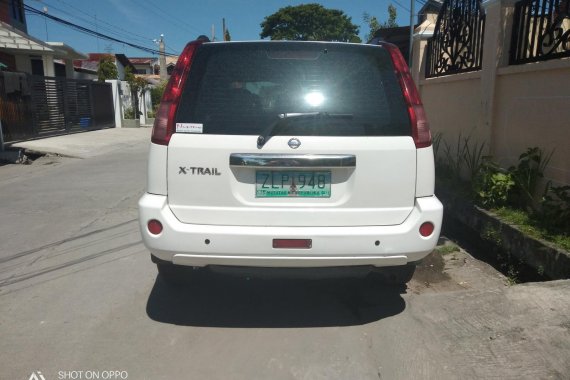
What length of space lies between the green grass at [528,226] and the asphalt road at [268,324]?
1.54ft

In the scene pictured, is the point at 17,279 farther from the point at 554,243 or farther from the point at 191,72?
the point at 554,243

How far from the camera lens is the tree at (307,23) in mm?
57812

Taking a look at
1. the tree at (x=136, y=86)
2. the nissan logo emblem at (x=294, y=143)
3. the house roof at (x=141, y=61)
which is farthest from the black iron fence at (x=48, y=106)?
the house roof at (x=141, y=61)

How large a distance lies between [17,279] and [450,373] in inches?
139

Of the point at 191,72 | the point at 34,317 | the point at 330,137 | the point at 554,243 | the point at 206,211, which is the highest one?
the point at 191,72

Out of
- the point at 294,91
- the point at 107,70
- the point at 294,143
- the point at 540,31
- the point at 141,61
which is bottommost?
the point at 294,143

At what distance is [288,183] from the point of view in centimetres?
287

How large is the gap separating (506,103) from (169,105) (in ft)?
13.4

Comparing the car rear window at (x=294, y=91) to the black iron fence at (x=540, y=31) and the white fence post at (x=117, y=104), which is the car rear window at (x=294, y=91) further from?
the white fence post at (x=117, y=104)

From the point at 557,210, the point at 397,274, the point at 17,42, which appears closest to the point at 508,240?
the point at 557,210

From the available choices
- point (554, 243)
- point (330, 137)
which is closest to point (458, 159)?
point (554, 243)

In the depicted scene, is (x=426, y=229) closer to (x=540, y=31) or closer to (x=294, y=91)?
(x=294, y=91)

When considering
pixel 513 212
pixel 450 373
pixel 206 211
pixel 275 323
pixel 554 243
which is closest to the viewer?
pixel 450 373

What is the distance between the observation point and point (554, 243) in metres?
3.84
